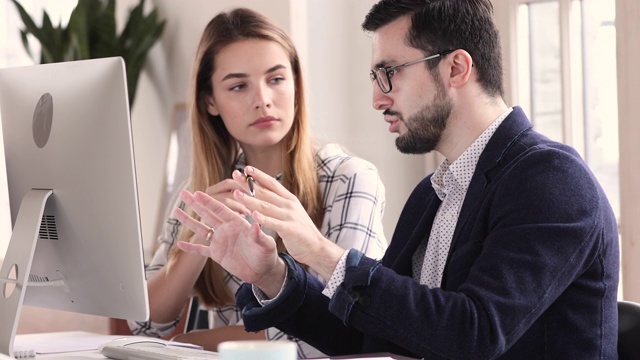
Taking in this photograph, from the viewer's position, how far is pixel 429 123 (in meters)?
1.74

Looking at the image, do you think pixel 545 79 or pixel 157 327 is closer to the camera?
pixel 157 327

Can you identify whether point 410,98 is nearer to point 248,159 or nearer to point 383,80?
point 383,80

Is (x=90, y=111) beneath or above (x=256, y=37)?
beneath

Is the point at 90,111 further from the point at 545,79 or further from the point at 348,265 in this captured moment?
the point at 545,79

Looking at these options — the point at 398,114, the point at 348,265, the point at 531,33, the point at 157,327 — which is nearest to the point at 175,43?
the point at 531,33

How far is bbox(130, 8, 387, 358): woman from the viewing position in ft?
7.98

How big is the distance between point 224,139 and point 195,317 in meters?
0.59

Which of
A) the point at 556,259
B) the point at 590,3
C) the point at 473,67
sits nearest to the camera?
the point at 556,259

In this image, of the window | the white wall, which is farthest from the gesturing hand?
the white wall

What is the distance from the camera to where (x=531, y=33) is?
340 centimetres

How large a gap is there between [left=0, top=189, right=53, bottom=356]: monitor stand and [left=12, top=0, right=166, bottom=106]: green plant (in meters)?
2.75

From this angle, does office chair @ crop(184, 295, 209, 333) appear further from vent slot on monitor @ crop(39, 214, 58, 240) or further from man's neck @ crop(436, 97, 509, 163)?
man's neck @ crop(436, 97, 509, 163)

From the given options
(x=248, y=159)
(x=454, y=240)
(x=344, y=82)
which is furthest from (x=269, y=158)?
(x=344, y=82)

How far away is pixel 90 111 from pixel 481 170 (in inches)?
26.9
